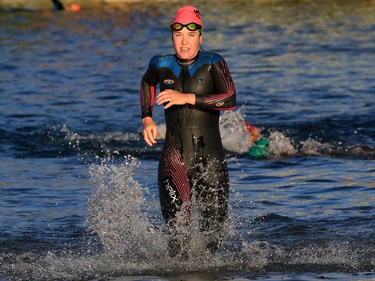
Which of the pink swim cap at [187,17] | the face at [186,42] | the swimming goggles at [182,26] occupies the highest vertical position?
the pink swim cap at [187,17]

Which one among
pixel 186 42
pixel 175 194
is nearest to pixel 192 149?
pixel 175 194

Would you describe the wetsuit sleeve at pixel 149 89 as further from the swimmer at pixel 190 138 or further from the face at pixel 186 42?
the face at pixel 186 42

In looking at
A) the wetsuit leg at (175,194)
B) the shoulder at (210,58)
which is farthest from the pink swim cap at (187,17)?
the wetsuit leg at (175,194)

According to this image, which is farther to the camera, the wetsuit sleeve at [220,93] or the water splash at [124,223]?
the water splash at [124,223]

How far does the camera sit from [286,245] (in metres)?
10.3

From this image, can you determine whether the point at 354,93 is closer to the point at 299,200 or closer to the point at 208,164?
the point at 299,200

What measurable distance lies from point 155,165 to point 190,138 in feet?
18.2

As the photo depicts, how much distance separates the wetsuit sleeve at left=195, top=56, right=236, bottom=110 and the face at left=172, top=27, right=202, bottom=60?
0.22 m

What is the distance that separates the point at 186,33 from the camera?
8867 mm

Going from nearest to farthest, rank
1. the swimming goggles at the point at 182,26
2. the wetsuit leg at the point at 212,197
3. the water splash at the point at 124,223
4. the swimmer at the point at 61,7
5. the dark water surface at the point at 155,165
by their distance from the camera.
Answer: the swimming goggles at the point at 182,26, the wetsuit leg at the point at 212,197, the dark water surface at the point at 155,165, the water splash at the point at 124,223, the swimmer at the point at 61,7

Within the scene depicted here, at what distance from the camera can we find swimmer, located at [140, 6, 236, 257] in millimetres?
8898

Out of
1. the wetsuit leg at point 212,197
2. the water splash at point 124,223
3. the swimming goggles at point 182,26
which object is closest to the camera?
the swimming goggles at point 182,26

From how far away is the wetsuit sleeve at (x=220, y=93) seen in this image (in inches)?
344

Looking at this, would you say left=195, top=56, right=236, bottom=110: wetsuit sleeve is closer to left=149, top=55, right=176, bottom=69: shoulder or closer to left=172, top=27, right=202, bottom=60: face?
Answer: left=172, top=27, right=202, bottom=60: face
